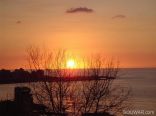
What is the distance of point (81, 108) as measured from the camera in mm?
14297

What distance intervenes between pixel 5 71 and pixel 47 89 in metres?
106

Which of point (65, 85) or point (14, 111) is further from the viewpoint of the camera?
point (65, 85)

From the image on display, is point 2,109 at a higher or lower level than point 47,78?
lower

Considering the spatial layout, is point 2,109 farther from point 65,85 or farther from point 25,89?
point 65,85

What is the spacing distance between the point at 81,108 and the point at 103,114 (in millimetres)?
912

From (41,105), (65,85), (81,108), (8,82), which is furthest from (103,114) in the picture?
(8,82)

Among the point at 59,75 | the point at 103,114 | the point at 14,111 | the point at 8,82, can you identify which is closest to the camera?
the point at 14,111

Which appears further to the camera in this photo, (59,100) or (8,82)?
(8,82)

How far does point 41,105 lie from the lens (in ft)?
50.9

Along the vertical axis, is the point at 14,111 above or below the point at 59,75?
below

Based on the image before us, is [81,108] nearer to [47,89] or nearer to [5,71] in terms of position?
[47,89]

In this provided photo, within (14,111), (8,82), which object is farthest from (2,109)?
(8,82)

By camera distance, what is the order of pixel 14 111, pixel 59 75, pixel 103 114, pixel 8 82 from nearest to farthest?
pixel 14 111 → pixel 103 114 → pixel 59 75 → pixel 8 82

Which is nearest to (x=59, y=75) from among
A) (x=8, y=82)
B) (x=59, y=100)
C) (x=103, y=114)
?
(x=59, y=100)
